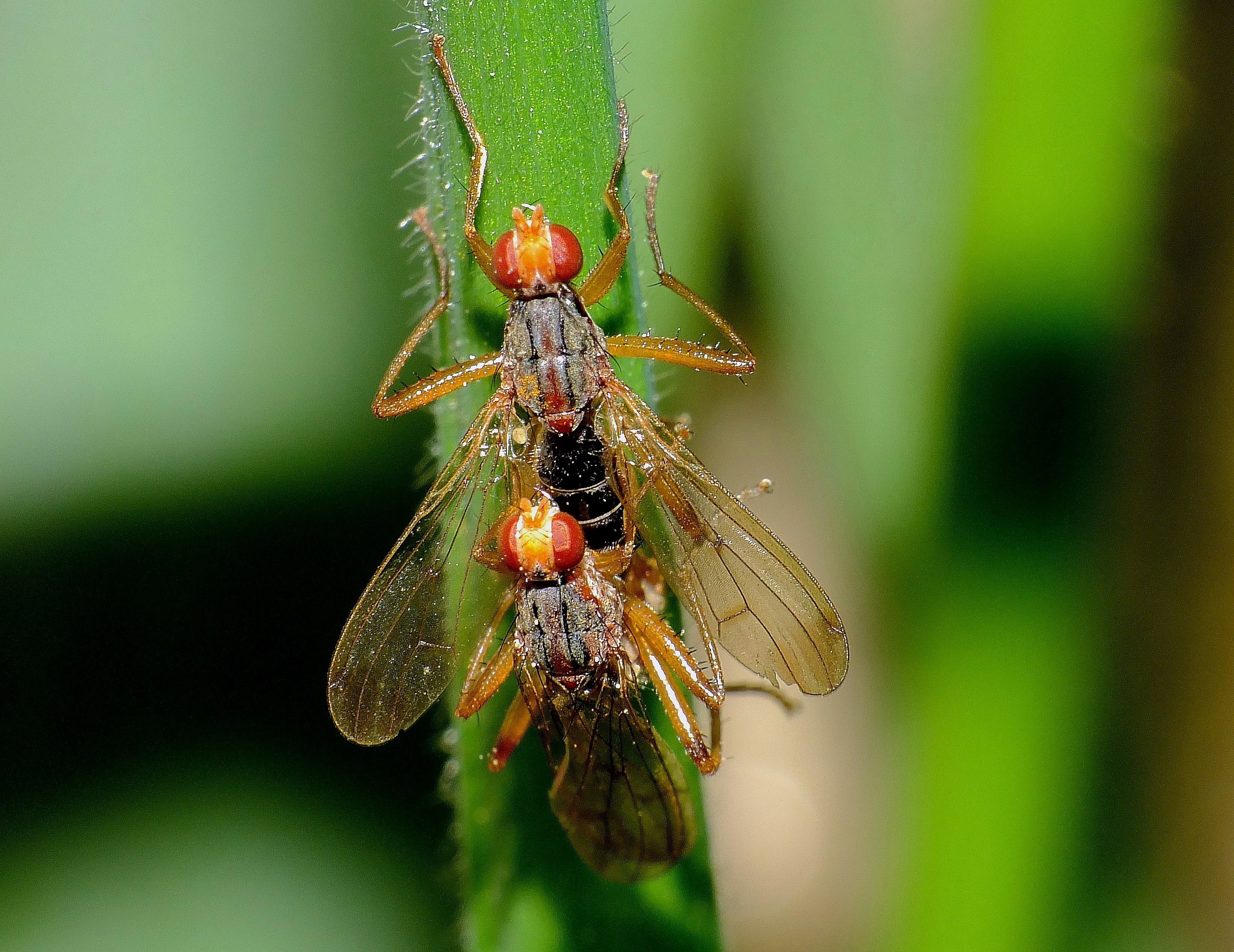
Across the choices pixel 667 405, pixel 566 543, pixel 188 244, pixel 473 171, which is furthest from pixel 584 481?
pixel 667 405

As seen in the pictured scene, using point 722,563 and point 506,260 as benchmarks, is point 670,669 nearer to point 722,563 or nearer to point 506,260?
point 722,563

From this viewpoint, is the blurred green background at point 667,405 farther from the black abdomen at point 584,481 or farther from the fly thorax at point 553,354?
the fly thorax at point 553,354

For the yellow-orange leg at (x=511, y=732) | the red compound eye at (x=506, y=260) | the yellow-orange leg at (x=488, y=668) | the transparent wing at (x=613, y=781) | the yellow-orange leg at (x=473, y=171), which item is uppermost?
the yellow-orange leg at (x=473, y=171)

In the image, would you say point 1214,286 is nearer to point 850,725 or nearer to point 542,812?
point 850,725

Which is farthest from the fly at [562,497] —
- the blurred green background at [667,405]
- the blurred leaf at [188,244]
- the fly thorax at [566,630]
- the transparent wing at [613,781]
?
the blurred leaf at [188,244]

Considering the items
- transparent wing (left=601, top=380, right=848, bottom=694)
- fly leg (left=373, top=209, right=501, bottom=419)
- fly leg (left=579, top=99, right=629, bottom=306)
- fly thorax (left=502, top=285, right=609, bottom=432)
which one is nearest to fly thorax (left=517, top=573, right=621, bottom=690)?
transparent wing (left=601, top=380, right=848, bottom=694)
